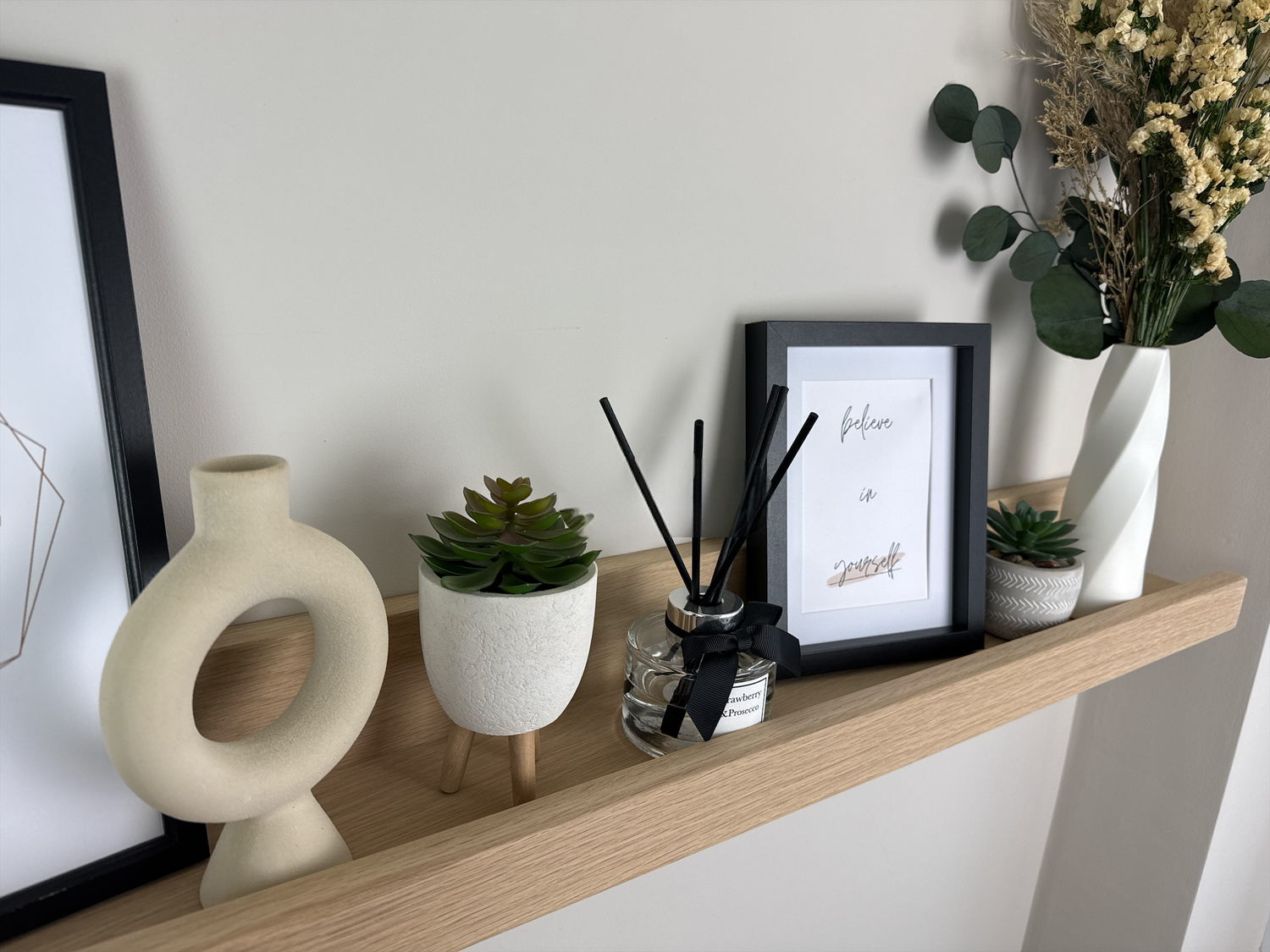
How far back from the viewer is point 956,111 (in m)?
0.59

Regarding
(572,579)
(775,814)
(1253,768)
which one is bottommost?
(1253,768)

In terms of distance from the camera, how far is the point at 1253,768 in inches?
30.2

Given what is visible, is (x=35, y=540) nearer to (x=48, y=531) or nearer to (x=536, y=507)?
(x=48, y=531)

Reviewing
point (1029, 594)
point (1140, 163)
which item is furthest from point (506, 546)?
point (1140, 163)

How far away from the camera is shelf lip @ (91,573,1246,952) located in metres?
0.31

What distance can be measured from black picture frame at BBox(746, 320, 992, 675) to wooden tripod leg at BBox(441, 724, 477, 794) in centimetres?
21

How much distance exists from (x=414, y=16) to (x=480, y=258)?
12 centimetres

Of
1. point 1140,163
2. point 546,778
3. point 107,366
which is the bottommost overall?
point 546,778

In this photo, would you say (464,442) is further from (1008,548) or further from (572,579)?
(1008,548)

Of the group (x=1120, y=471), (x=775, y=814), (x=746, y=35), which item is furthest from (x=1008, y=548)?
(x=746, y=35)

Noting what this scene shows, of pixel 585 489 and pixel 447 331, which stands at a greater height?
pixel 447 331

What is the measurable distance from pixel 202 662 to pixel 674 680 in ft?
0.81

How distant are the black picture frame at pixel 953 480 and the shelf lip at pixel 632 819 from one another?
48 mm

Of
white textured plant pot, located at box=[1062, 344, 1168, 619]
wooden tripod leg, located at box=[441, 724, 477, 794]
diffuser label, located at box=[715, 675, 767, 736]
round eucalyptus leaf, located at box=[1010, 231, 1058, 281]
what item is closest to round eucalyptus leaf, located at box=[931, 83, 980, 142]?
round eucalyptus leaf, located at box=[1010, 231, 1058, 281]
